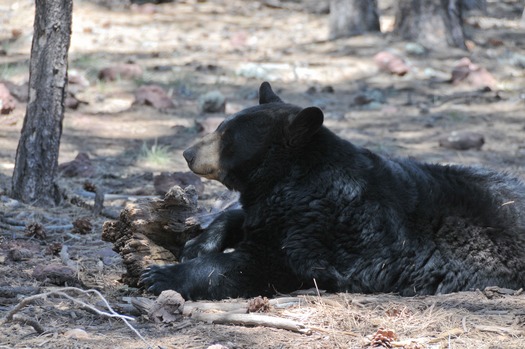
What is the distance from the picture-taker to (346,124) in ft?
35.8

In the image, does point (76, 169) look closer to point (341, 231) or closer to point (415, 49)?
point (341, 231)

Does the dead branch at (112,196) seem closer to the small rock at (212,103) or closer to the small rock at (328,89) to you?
the small rock at (212,103)

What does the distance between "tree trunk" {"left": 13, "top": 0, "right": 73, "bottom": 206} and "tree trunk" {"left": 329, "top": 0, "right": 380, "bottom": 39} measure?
32.0 feet

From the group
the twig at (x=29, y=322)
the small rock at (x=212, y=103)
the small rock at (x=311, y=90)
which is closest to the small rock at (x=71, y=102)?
the small rock at (x=212, y=103)

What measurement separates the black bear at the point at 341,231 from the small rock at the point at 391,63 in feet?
28.6

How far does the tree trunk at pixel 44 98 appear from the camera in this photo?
19.9 ft

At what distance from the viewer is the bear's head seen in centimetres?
479

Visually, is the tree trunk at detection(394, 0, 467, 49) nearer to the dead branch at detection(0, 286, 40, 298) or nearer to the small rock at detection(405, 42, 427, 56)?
the small rock at detection(405, 42, 427, 56)

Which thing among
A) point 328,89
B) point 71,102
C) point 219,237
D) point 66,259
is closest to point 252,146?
point 219,237

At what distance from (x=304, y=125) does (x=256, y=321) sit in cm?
133

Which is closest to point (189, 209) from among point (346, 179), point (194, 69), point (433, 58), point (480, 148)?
point (346, 179)

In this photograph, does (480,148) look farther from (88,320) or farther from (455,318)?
(88,320)

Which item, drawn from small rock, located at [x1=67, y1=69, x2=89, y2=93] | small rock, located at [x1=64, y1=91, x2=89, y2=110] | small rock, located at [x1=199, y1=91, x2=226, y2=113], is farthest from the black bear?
small rock, located at [x1=67, y1=69, x2=89, y2=93]

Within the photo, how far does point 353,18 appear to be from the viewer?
50.3 feet
